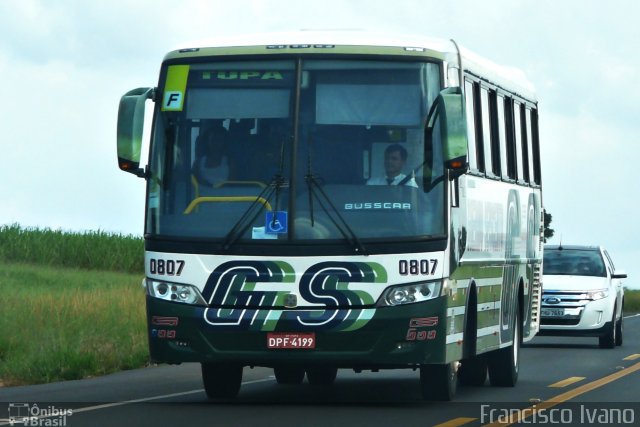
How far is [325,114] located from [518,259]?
224 inches

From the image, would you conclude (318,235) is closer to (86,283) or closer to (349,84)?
(349,84)

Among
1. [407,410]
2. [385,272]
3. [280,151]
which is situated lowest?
[407,410]

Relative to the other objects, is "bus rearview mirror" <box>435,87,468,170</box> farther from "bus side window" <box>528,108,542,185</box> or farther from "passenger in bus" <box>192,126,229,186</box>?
"bus side window" <box>528,108,542,185</box>

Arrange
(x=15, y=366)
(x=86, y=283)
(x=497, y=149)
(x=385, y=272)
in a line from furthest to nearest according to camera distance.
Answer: (x=86, y=283), (x=15, y=366), (x=497, y=149), (x=385, y=272)

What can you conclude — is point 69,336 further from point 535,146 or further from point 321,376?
point 535,146

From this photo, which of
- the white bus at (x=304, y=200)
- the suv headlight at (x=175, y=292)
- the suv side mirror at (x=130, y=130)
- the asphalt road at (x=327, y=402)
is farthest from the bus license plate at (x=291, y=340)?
the suv side mirror at (x=130, y=130)

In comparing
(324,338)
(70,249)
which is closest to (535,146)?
(324,338)

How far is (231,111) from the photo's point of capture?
15625 mm

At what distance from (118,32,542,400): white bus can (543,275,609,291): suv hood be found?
15.5m

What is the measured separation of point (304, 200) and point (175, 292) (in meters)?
1.41

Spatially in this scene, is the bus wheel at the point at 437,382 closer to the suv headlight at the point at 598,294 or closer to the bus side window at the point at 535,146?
the bus side window at the point at 535,146

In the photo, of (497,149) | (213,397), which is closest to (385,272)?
(213,397)

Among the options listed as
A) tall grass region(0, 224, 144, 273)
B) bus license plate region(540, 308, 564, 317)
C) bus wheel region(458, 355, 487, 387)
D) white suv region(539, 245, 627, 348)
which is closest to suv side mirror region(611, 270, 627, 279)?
white suv region(539, 245, 627, 348)

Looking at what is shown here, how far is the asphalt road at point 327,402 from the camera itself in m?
14.6
